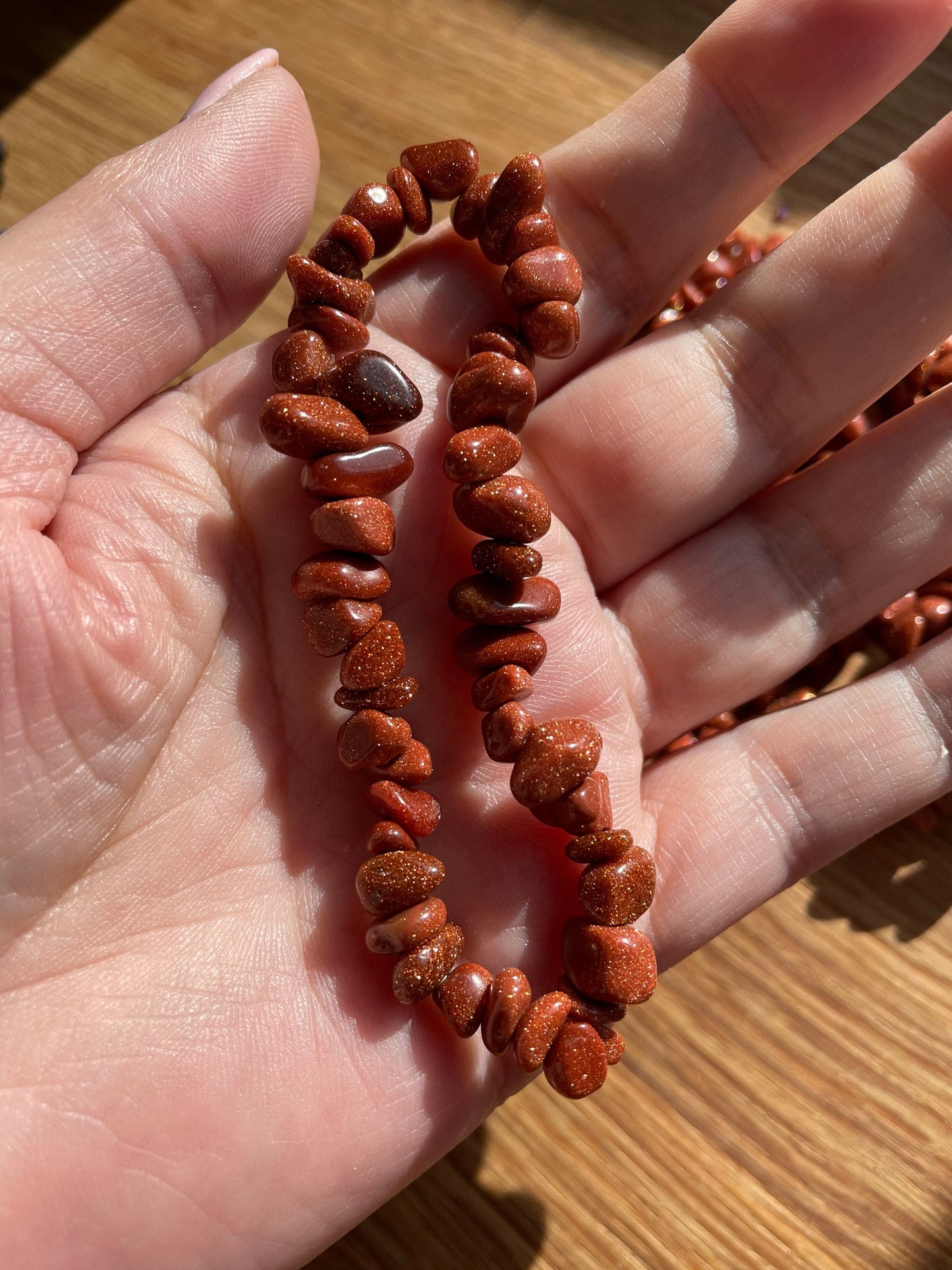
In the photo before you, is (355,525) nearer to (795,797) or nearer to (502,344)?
(502,344)

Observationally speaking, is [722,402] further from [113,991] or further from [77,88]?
[77,88]

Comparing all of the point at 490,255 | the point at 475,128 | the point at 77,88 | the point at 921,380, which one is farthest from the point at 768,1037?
the point at 77,88

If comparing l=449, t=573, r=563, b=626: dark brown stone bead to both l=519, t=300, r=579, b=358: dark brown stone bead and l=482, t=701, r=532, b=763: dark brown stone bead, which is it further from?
l=519, t=300, r=579, b=358: dark brown stone bead

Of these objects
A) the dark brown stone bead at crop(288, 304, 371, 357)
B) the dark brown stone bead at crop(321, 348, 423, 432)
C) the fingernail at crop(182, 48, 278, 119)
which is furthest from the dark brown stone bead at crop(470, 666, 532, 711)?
the fingernail at crop(182, 48, 278, 119)

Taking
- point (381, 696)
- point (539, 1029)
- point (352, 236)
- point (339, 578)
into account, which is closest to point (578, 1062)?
point (539, 1029)

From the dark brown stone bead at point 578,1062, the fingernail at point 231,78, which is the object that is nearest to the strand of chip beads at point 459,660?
the dark brown stone bead at point 578,1062

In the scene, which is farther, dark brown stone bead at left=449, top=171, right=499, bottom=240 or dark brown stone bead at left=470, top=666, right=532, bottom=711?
dark brown stone bead at left=449, top=171, right=499, bottom=240
